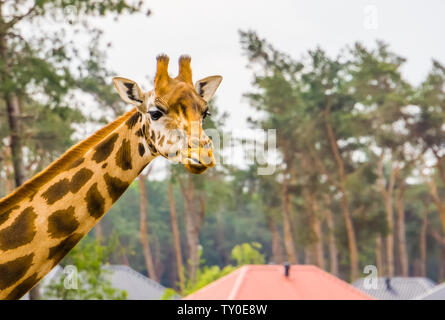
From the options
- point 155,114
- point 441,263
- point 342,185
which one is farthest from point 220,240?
point 155,114

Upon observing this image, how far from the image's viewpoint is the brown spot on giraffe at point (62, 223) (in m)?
2.65

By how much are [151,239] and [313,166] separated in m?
18.9

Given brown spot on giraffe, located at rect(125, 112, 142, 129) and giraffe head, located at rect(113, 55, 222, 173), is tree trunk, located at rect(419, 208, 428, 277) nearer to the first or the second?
brown spot on giraffe, located at rect(125, 112, 142, 129)

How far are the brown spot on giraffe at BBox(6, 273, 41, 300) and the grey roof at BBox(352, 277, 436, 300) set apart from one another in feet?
96.8

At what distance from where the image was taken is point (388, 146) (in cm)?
3095

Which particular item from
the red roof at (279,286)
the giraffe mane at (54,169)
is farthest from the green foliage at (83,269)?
the giraffe mane at (54,169)

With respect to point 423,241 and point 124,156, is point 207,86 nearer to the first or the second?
point 124,156

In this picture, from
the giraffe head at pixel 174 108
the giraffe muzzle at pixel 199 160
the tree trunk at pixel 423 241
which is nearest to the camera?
the giraffe muzzle at pixel 199 160

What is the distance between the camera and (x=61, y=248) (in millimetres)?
2672

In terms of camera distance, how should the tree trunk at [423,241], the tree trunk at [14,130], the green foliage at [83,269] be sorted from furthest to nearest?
the tree trunk at [423,241]
the green foliage at [83,269]
the tree trunk at [14,130]

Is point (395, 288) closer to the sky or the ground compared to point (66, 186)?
closer to the ground

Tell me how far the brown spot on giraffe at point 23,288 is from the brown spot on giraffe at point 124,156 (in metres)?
0.68

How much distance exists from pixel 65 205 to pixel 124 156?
382 mm

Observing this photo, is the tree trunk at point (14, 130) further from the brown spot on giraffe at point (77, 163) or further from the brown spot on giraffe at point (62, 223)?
the brown spot on giraffe at point (62, 223)
